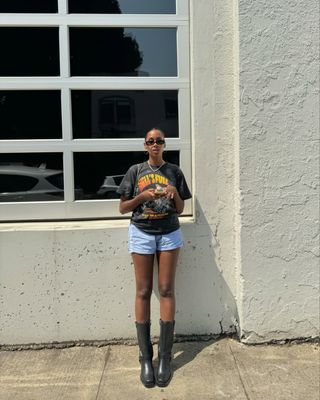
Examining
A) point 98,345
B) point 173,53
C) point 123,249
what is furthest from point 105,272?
point 173,53

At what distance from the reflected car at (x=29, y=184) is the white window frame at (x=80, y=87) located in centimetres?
6

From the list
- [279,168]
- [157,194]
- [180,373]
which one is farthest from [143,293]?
[279,168]

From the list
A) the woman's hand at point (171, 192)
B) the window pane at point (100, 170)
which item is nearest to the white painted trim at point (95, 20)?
the window pane at point (100, 170)

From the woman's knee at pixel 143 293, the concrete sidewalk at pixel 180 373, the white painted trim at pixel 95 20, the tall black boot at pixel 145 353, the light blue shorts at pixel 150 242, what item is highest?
the white painted trim at pixel 95 20

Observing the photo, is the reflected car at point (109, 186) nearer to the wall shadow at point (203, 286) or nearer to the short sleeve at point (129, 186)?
the short sleeve at point (129, 186)

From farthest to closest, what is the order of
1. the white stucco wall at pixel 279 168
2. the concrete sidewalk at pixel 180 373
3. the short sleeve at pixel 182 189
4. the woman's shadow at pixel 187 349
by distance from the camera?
the white stucco wall at pixel 279 168 < the woman's shadow at pixel 187 349 < the short sleeve at pixel 182 189 < the concrete sidewalk at pixel 180 373

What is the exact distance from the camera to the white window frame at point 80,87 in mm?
4430

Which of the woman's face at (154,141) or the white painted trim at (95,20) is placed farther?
the white painted trim at (95,20)

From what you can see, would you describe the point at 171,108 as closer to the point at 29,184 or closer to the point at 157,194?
the point at 157,194

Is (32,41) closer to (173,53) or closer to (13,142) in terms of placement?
(13,142)

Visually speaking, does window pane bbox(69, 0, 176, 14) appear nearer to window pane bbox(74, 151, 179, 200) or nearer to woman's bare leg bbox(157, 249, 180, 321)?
window pane bbox(74, 151, 179, 200)

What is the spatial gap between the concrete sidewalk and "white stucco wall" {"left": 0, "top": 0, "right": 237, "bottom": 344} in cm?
23

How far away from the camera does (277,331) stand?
4.40 m

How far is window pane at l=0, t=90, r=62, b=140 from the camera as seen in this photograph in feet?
14.7
